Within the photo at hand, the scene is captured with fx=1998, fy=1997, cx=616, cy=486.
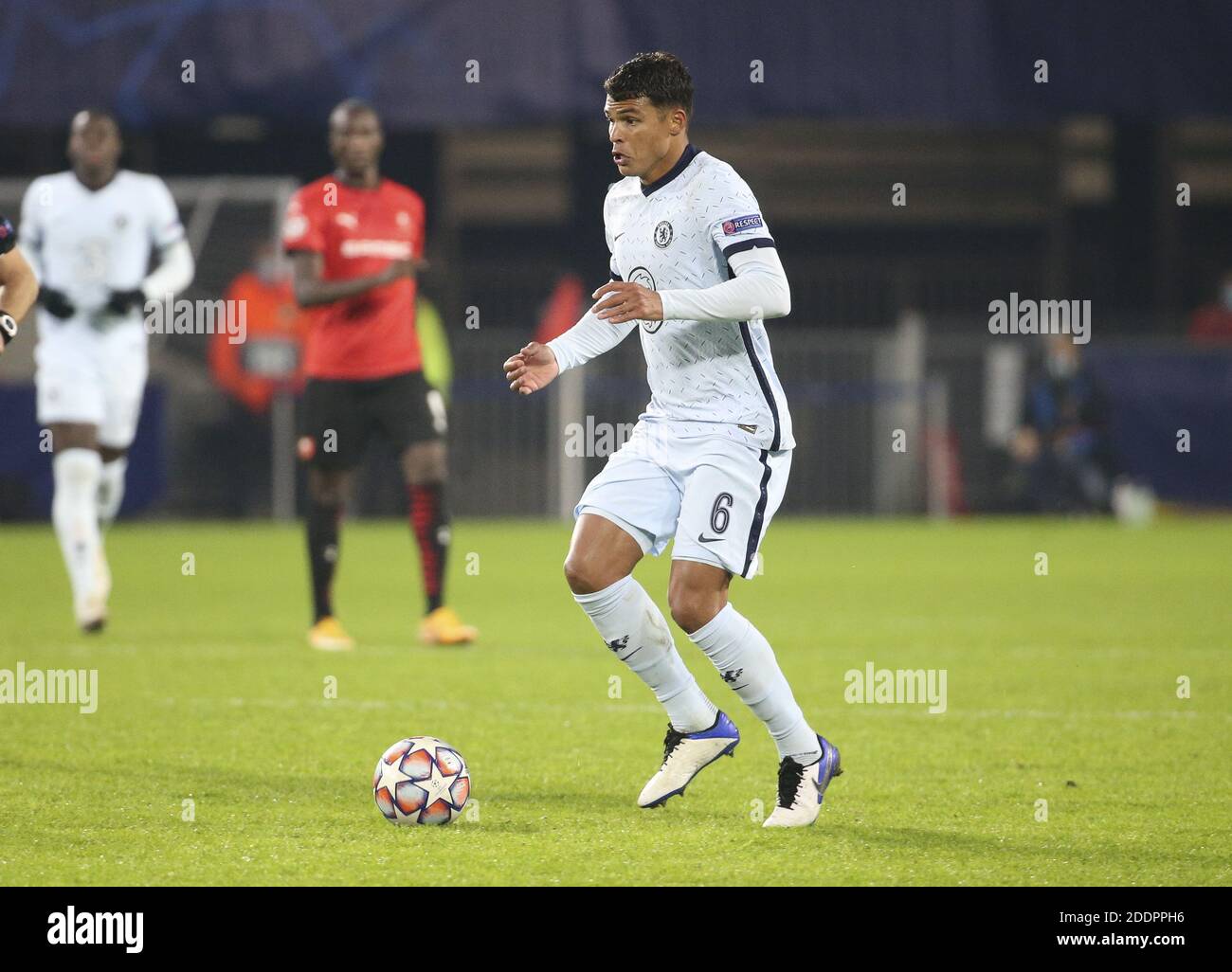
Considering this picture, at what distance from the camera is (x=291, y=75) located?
16.4m

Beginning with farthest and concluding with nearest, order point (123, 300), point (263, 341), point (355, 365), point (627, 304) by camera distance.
→ point (263, 341) → point (123, 300) → point (355, 365) → point (627, 304)

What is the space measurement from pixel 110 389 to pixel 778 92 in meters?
7.93

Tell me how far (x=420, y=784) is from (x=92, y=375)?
5175mm

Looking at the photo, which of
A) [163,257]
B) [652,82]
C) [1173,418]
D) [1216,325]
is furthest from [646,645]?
[1216,325]

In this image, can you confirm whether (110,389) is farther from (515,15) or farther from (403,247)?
(515,15)

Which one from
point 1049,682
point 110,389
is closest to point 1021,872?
point 1049,682

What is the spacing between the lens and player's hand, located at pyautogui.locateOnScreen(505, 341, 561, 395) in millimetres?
5465

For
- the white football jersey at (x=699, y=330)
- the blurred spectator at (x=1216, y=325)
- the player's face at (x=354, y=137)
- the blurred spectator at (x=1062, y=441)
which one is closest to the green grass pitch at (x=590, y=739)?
the white football jersey at (x=699, y=330)

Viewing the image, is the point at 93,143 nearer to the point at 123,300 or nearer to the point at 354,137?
the point at 123,300

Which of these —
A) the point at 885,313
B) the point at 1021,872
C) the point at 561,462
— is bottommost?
the point at 1021,872

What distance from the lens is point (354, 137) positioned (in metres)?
9.38

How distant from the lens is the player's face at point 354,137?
9.34 meters

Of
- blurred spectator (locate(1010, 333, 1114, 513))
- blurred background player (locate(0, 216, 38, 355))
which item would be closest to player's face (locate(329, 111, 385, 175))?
blurred background player (locate(0, 216, 38, 355))

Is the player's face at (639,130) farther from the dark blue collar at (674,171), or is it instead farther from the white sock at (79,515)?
the white sock at (79,515)
